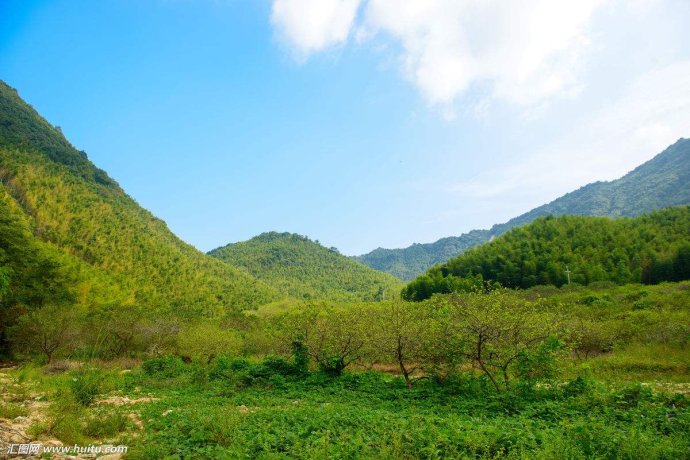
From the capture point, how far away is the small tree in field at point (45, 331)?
84.8 feet

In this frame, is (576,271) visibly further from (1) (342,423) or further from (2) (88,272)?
(2) (88,272)

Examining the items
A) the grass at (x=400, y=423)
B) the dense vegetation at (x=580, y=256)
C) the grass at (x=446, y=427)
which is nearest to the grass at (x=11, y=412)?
the grass at (x=400, y=423)

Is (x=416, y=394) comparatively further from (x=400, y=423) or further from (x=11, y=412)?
(x=11, y=412)

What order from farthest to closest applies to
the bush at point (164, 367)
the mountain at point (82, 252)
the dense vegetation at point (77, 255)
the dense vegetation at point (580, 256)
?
the dense vegetation at point (580, 256) → the mountain at point (82, 252) → the dense vegetation at point (77, 255) → the bush at point (164, 367)

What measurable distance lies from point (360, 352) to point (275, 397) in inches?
240

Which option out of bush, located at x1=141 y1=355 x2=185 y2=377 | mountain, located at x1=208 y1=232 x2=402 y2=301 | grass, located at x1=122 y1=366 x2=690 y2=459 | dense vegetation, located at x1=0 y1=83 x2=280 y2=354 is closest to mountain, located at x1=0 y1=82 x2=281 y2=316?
dense vegetation, located at x1=0 y1=83 x2=280 y2=354

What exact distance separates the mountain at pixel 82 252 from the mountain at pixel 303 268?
1566 inches

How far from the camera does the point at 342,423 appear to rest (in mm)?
9875

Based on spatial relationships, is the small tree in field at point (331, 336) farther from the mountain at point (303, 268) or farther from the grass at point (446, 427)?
the mountain at point (303, 268)

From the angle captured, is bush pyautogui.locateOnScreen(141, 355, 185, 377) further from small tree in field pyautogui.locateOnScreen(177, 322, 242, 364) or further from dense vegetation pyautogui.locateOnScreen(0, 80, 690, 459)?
small tree in field pyautogui.locateOnScreen(177, 322, 242, 364)

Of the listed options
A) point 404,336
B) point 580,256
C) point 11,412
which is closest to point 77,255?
point 11,412

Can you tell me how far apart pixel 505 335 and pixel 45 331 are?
29590mm

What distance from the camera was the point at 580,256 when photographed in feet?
225

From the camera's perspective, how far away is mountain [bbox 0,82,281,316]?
3033 cm
